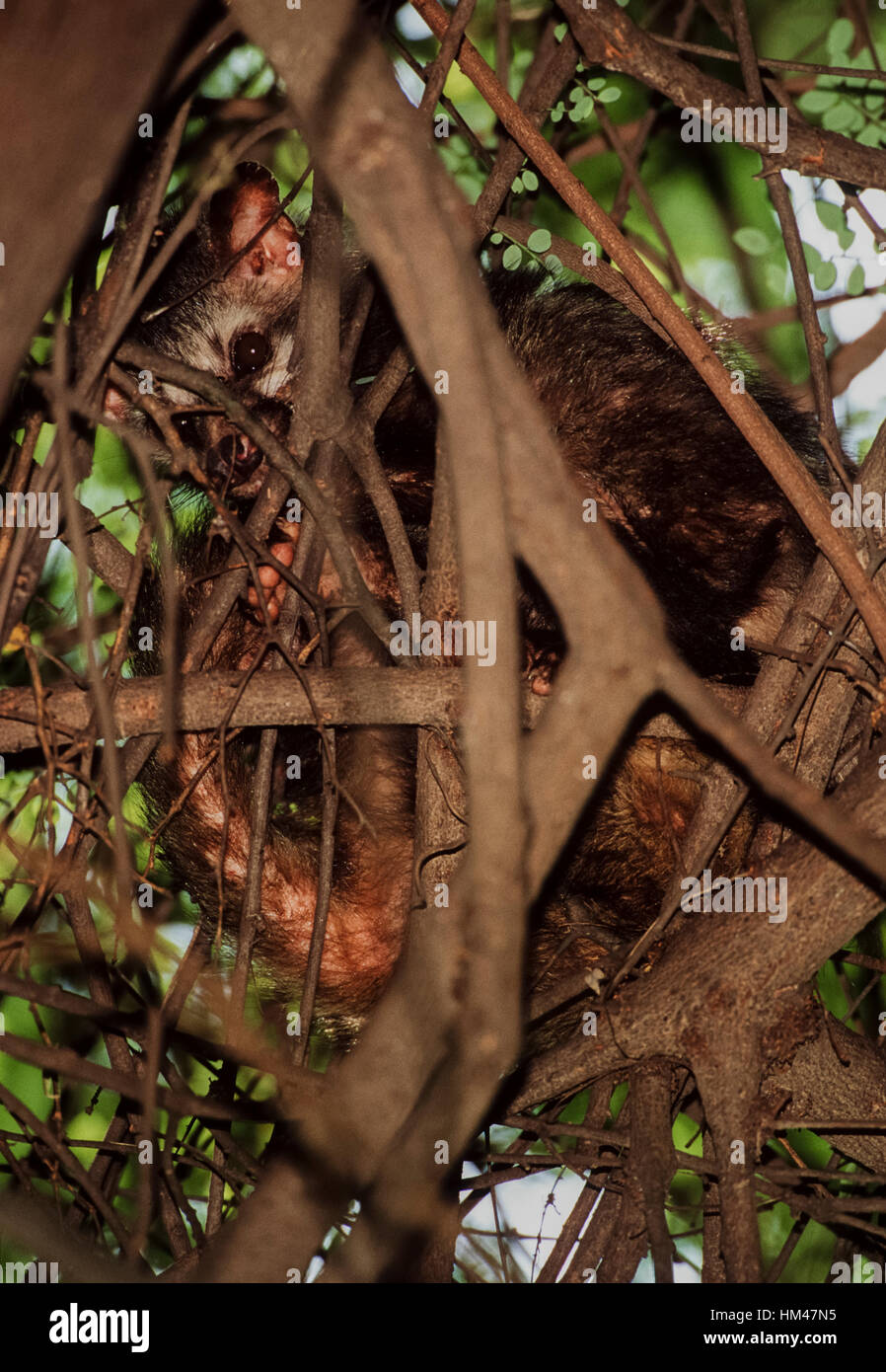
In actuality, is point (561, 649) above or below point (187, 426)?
below

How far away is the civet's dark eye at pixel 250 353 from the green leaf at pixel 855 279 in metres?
1.83

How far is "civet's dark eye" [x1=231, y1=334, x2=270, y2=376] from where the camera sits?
364cm

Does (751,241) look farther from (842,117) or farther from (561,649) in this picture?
(561,649)

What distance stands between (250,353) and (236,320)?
0.26 m

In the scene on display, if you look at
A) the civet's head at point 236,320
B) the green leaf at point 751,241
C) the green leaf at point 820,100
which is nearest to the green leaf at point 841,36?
the green leaf at point 820,100

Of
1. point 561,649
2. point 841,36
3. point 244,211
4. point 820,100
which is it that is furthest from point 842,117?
point 244,211

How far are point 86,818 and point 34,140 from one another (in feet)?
3.73

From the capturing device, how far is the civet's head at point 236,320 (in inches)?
123

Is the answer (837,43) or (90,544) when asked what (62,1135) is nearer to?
(90,544)

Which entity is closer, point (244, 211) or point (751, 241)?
point (751, 241)

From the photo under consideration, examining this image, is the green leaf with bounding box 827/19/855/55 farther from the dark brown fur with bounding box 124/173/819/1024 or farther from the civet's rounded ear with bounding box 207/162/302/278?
the civet's rounded ear with bounding box 207/162/302/278

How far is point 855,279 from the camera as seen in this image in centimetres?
259

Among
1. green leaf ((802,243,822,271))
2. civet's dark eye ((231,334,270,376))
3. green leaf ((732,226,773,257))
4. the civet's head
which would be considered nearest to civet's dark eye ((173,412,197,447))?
the civet's head

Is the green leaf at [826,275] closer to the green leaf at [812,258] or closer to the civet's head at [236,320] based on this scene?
the green leaf at [812,258]
